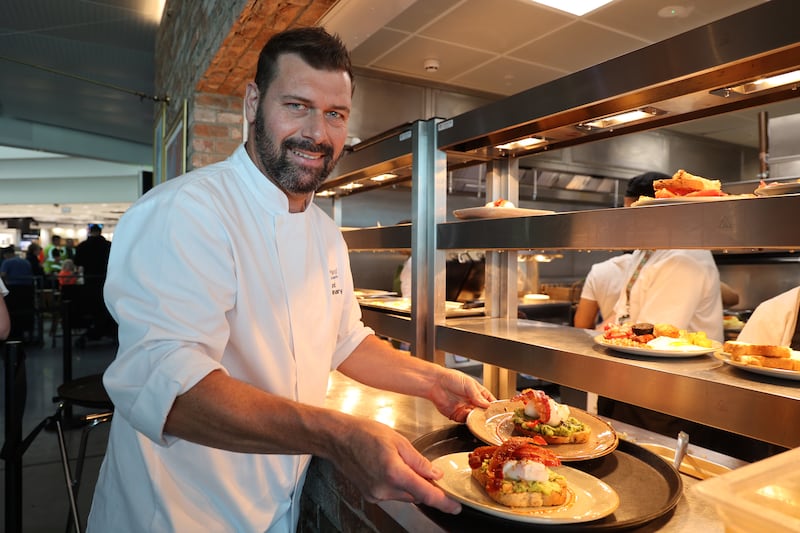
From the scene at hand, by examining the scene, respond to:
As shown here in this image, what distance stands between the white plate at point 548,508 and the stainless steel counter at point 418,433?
0.18 feet

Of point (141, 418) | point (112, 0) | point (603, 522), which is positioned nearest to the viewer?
point (603, 522)

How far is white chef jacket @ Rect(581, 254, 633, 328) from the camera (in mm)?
3625

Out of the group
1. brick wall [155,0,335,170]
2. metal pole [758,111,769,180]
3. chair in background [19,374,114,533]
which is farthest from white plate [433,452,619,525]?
metal pole [758,111,769,180]

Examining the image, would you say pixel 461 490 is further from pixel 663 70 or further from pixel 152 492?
pixel 663 70

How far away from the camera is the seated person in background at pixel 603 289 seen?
143 inches

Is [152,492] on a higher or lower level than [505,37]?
lower

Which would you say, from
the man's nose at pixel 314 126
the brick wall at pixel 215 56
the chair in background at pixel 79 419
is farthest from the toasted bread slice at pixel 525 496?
the brick wall at pixel 215 56

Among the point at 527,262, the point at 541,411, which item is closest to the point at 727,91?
the point at 541,411

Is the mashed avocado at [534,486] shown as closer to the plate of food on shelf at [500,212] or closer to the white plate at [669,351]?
the white plate at [669,351]

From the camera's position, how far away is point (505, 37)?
4.38 m

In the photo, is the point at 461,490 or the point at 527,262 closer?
the point at 461,490

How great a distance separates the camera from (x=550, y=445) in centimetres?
110

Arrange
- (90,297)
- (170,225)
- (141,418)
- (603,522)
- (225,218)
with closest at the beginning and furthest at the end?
1. (603,522)
2. (141,418)
3. (170,225)
4. (225,218)
5. (90,297)

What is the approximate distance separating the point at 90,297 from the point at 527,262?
5.44 meters
